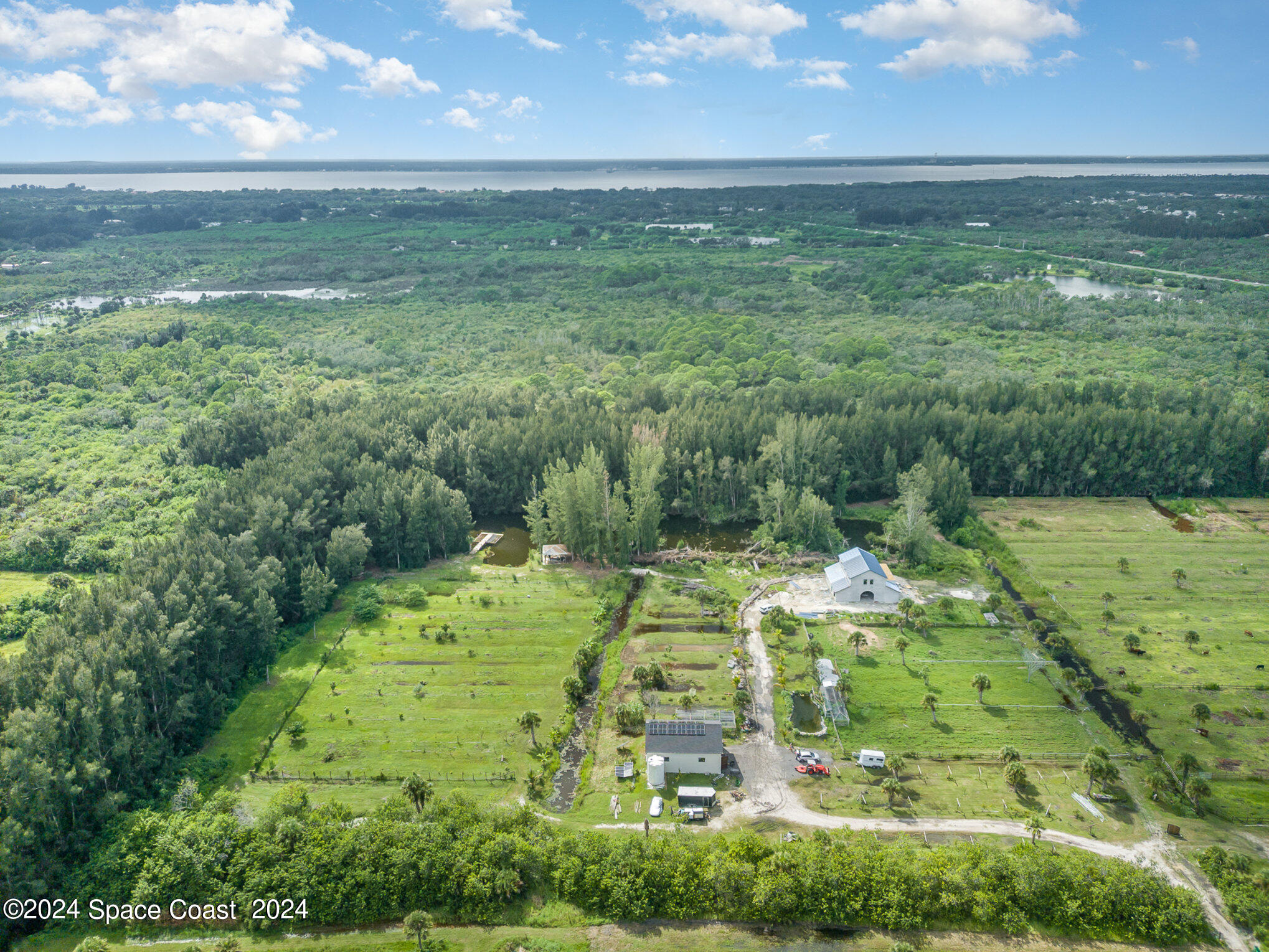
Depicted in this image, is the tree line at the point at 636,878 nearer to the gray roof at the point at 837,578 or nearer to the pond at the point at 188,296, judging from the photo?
the gray roof at the point at 837,578

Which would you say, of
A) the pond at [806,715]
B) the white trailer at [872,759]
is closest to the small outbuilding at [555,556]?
the pond at [806,715]

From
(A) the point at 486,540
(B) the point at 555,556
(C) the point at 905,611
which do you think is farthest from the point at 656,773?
(A) the point at 486,540

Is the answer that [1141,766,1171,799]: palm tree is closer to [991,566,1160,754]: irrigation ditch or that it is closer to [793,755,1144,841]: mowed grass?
[793,755,1144,841]: mowed grass

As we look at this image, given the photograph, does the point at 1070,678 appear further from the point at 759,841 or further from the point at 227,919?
the point at 227,919

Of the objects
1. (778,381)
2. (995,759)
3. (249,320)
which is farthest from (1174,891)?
(249,320)

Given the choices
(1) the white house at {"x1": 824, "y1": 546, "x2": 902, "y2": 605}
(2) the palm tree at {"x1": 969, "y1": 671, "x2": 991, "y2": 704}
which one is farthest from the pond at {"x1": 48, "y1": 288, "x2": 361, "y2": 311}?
(2) the palm tree at {"x1": 969, "y1": 671, "x2": 991, "y2": 704}

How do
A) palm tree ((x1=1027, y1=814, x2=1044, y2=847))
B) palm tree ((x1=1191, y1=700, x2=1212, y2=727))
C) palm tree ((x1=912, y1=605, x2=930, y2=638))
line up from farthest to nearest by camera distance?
palm tree ((x1=912, y1=605, x2=930, y2=638)) < palm tree ((x1=1191, y1=700, x2=1212, y2=727)) < palm tree ((x1=1027, y1=814, x2=1044, y2=847))
